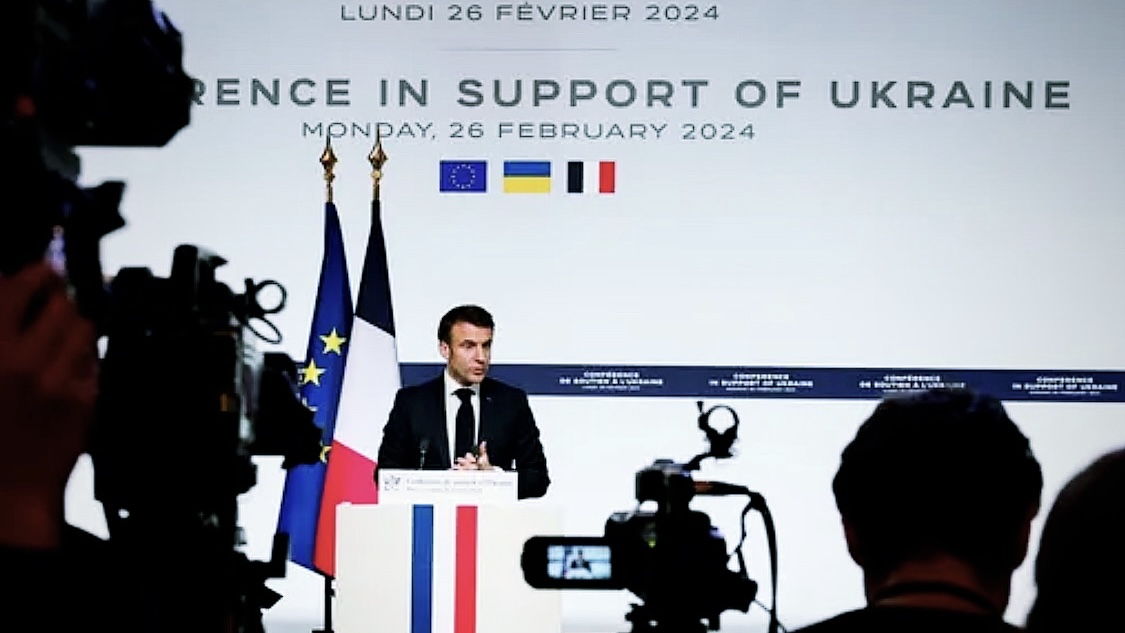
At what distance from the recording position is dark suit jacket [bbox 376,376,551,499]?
506 centimetres

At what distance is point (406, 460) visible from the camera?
509cm

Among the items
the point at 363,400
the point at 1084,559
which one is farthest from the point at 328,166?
the point at 1084,559

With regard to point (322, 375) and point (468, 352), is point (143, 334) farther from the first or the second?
point (322, 375)

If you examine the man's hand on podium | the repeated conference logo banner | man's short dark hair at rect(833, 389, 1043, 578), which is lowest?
man's short dark hair at rect(833, 389, 1043, 578)

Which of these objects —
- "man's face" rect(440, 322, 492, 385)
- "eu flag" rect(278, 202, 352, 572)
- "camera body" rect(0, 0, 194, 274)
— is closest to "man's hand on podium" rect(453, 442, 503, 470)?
"man's face" rect(440, 322, 492, 385)

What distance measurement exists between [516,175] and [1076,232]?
2050 millimetres

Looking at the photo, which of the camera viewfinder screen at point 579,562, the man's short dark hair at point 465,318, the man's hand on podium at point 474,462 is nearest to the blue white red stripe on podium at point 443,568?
the man's hand on podium at point 474,462

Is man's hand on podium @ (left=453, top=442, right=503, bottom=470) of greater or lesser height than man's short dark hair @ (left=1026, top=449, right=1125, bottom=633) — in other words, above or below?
above

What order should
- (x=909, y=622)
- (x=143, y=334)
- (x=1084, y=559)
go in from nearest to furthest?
(x=1084, y=559)
(x=909, y=622)
(x=143, y=334)

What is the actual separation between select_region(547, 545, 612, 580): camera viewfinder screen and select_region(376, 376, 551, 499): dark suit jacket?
3.33 meters

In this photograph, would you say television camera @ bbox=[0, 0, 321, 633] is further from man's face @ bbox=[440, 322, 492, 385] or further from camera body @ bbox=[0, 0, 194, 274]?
man's face @ bbox=[440, 322, 492, 385]

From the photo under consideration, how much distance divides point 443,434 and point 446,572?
2.76ft

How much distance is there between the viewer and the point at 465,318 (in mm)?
5199

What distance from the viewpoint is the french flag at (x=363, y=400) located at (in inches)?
200
